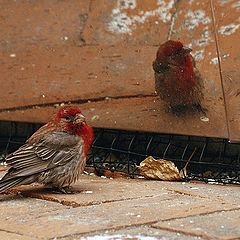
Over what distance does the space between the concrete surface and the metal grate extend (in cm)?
25

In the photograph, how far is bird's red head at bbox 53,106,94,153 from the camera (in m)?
5.31

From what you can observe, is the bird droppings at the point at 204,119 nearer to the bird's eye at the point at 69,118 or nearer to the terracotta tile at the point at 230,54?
the terracotta tile at the point at 230,54

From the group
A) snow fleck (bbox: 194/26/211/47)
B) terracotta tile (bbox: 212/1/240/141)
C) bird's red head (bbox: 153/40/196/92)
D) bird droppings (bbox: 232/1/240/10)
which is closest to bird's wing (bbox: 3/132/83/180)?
bird's red head (bbox: 153/40/196/92)

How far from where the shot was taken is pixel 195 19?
21.0 feet

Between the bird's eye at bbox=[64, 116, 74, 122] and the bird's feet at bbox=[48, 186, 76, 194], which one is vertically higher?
the bird's eye at bbox=[64, 116, 74, 122]

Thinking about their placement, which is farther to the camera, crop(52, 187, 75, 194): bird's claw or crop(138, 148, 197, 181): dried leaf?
crop(138, 148, 197, 181): dried leaf

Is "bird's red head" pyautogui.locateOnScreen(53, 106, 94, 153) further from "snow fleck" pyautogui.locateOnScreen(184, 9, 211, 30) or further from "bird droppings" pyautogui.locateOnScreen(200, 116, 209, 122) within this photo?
"snow fleck" pyautogui.locateOnScreen(184, 9, 211, 30)

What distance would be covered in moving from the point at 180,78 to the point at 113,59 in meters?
0.79

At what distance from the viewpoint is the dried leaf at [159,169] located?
575 cm

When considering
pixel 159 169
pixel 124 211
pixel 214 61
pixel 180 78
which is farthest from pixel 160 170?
pixel 124 211

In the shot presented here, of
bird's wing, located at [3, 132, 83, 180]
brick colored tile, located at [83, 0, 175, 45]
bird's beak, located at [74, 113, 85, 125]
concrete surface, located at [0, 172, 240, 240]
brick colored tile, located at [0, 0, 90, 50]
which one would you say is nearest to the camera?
concrete surface, located at [0, 172, 240, 240]

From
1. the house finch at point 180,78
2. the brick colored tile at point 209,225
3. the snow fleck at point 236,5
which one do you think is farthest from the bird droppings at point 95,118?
the brick colored tile at point 209,225

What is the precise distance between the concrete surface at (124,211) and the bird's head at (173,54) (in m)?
0.93

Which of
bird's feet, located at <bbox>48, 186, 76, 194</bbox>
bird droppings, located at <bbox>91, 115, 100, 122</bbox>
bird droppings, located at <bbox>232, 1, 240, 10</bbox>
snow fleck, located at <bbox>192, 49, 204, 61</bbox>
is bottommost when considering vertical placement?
bird's feet, located at <bbox>48, 186, 76, 194</bbox>
